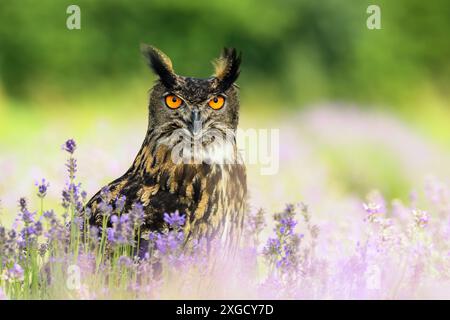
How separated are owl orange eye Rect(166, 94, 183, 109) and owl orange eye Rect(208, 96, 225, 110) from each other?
0.16 meters

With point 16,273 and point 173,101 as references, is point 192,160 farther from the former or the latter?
point 16,273

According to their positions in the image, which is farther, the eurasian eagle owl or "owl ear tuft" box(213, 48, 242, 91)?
"owl ear tuft" box(213, 48, 242, 91)

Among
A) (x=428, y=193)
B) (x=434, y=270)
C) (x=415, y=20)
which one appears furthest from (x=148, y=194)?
(x=415, y=20)

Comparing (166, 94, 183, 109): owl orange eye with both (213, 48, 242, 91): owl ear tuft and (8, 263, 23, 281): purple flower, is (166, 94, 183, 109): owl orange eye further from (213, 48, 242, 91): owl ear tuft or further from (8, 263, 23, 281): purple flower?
(8, 263, 23, 281): purple flower

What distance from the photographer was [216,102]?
4.43m

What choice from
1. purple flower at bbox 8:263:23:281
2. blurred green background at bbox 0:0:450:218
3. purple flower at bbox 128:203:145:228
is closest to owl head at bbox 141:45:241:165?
purple flower at bbox 128:203:145:228

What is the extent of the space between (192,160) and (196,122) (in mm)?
193

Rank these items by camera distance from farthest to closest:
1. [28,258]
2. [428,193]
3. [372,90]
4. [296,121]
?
[372,90], [296,121], [428,193], [28,258]

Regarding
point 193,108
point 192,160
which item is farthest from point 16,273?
point 193,108

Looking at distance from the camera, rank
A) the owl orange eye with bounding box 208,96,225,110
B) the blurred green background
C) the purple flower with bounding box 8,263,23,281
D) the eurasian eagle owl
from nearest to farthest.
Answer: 1. the purple flower with bounding box 8,263,23,281
2. the eurasian eagle owl
3. the owl orange eye with bounding box 208,96,225,110
4. the blurred green background

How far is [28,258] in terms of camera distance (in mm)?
3746

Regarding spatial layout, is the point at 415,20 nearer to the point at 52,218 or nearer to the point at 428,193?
the point at 428,193

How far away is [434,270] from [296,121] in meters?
7.57

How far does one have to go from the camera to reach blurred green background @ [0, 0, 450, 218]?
1340 cm
